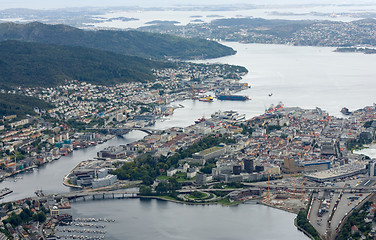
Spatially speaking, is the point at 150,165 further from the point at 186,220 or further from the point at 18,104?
the point at 18,104

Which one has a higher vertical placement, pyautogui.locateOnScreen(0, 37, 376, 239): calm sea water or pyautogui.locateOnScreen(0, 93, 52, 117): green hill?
pyautogui.locateOnScreen(0, 93, 52, 117): green hill

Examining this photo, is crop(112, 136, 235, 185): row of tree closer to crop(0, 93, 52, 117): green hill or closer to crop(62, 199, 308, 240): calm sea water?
→ crop(62, 199, 308, 240): calm sea water

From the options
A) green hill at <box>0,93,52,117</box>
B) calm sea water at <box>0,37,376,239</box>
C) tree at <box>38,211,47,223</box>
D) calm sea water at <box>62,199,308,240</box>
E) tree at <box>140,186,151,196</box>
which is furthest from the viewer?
green hill at <box>0,93,52,117</box>

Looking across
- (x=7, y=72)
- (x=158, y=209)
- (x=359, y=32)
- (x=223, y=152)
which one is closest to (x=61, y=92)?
(x=7, y=72)

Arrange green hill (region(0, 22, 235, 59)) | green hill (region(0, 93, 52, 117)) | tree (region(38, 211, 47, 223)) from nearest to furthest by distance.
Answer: tree (region(38, 211, 47, 223))
green hill (region(0, 93, 52, 117))
green hill (region(0, 22, 235, 59))

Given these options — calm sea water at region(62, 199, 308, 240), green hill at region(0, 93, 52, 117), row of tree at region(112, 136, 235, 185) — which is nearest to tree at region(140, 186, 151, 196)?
calm sea water at region(62, 199, 308, 240)

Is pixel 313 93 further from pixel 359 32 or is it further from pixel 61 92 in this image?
pixel 359 32

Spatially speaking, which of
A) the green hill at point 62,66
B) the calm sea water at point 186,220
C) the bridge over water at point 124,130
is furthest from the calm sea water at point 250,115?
the green hill at point 62,66

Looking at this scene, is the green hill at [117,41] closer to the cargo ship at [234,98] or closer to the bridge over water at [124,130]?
the cargo ship at [234,98]
